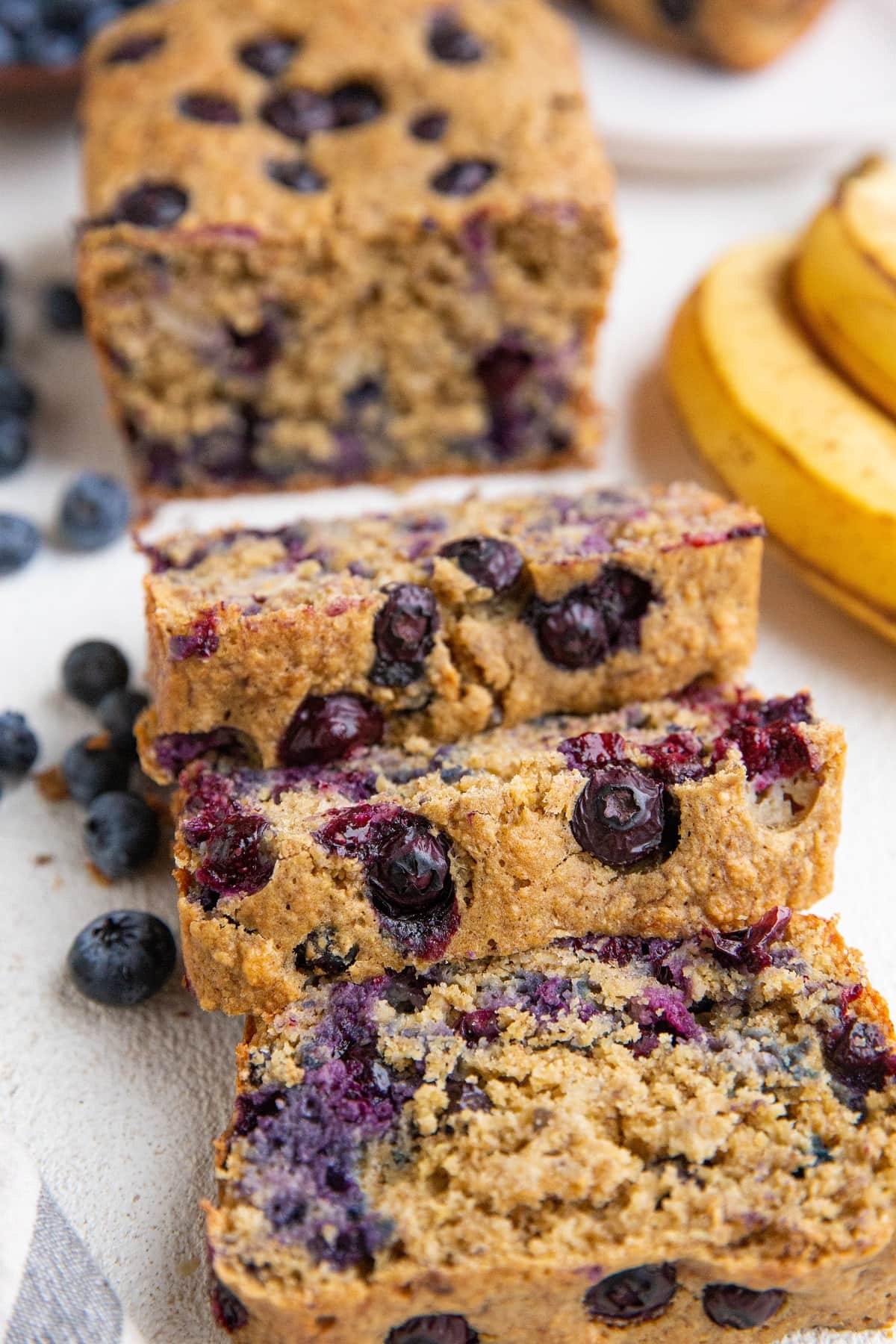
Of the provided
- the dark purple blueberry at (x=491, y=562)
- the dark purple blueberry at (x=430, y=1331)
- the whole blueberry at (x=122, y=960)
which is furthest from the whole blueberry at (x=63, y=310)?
the dark purple blueberry at (x=430, y=1331)

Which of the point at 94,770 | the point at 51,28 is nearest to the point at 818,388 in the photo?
the point at 94,770

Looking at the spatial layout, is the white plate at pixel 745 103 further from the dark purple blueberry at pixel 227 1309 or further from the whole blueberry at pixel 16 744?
the dark purple blueberry at pixel 227 1309

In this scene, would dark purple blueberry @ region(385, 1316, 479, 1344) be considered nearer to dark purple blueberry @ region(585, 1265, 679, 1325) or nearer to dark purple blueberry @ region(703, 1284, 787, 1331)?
dark purple blueberry @ region(585, 1265, 679, 1325)

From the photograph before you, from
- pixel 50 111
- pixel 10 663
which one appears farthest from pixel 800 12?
pixel 10 663

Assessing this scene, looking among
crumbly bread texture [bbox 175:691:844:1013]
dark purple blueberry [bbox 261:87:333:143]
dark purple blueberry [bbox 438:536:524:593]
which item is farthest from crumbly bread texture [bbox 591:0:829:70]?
crumbly bread texture [bbox 175:691:844:1013]

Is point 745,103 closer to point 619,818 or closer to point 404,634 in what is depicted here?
point 404,634

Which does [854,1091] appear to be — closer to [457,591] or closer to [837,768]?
[837,768]
